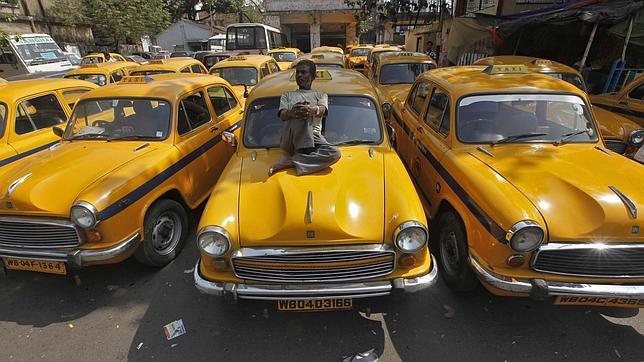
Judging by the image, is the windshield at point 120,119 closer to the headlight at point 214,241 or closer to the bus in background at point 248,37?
the headlight at point 214,241

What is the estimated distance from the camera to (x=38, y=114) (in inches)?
213

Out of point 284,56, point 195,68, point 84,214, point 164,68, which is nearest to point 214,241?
point 84,214

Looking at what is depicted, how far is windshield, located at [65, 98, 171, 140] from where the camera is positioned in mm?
4473

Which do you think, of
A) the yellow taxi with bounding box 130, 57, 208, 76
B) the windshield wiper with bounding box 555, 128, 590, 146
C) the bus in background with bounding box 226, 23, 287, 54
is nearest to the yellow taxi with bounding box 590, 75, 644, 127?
the windshield wiper with bounding box 555, 128, 590, 146

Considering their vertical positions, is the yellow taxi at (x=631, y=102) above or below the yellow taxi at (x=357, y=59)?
above

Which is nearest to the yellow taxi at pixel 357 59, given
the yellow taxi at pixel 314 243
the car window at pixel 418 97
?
the car window at pixel 418 97

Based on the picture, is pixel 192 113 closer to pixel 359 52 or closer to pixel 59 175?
pixel 59 175

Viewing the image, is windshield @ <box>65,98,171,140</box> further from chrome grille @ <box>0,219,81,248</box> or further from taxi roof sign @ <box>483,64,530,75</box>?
taxi roof sign @ <box>483,64,530,75</box>

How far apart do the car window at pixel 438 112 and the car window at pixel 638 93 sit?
4.31 metres

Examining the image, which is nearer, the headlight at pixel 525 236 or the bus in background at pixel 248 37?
the headlight at pixel 525 236

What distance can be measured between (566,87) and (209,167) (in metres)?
4.58

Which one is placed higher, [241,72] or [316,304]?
[241,72]

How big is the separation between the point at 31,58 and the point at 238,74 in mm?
13673

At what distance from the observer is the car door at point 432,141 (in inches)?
161
